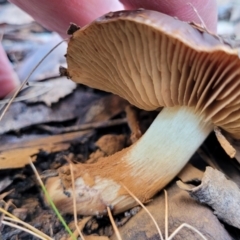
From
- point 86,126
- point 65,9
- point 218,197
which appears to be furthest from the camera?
point 86,126

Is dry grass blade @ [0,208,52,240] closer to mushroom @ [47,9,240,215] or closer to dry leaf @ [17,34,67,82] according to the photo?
mushroom @ [47,9,240,215]

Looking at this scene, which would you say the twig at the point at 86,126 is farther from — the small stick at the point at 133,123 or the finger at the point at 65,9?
the finger at the point at 65,9

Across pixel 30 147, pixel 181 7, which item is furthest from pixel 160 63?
pixel 30 147

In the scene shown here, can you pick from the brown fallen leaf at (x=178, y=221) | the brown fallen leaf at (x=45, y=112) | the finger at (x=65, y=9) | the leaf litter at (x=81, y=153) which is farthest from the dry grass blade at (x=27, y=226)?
the finger at (x=65, y=9)

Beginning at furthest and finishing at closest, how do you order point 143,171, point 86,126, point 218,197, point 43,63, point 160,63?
point 43,63
point 86,126
point 143,171
point 218,197
point 160,63

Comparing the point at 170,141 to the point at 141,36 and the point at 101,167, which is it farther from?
the point at 141,36

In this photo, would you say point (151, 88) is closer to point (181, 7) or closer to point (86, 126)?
point (181, 7)

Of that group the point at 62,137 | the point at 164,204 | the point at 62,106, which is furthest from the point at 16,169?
the point at 164,204
